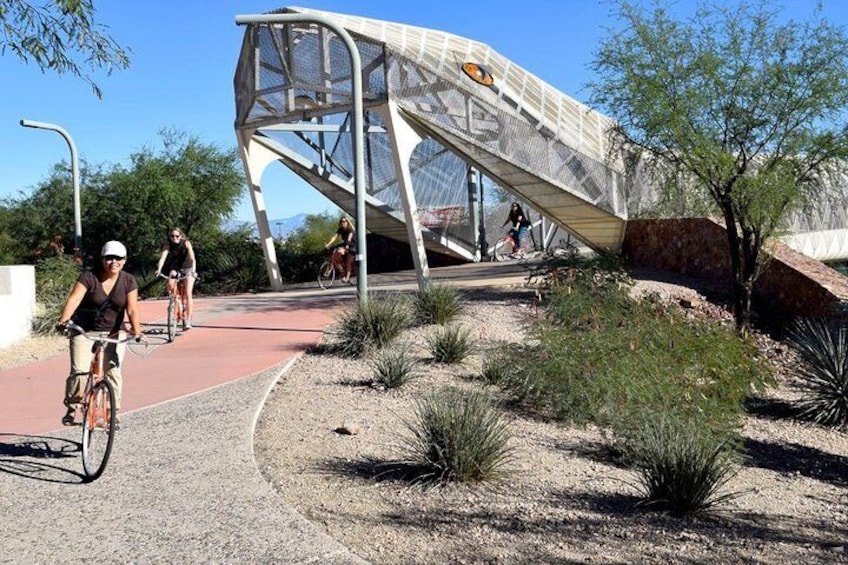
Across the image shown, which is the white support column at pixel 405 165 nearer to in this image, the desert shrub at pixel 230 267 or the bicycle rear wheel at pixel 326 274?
the bicycle rear wheel at pixel 326 274

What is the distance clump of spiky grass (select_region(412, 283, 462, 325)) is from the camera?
14.8 metres

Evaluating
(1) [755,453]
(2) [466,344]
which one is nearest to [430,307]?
(2) [466,344]

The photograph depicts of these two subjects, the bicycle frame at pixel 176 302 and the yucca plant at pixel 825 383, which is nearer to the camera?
the yucca plant at pixel 825 383

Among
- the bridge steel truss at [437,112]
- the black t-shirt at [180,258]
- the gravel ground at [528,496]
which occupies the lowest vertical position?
the gravel ground at [528,496]

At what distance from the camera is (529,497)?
6.84m

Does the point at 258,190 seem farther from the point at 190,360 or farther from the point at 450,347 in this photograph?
the point at 450,347

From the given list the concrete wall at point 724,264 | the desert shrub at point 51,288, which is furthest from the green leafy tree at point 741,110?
the desert shrub at point 51,288

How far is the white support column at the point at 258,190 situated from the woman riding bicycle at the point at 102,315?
1638 centimetres

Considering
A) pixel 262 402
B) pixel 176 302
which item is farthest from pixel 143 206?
pixel 262 402

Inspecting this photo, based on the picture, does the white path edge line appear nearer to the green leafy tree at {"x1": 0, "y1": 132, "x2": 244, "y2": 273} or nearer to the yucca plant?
the yucca plant

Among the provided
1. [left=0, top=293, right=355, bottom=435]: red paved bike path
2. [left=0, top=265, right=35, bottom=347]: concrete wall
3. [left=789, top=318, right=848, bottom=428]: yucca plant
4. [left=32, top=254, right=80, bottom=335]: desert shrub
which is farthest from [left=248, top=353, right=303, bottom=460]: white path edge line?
[left=789, top=318, right=848, bottom=428]: yucca plant

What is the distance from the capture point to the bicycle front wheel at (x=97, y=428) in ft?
22.5

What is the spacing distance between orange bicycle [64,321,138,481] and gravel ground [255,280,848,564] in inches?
47.6

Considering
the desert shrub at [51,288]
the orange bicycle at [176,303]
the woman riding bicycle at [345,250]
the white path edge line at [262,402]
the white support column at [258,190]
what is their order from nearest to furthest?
the white path edge line at [262,402] < the orange bicycle at [176,303] < the desert shrub at [51,288] < the woman riding bicycle at [345,250] < the white support column at [258,190]
